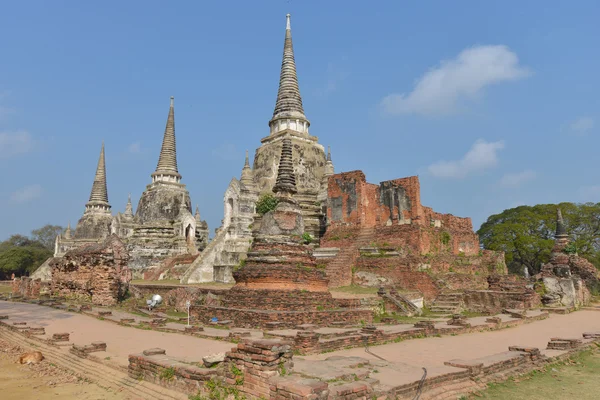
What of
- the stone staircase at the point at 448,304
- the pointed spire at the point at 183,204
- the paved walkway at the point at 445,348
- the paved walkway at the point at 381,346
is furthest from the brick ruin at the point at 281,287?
the pointed spire at the point at 183,204

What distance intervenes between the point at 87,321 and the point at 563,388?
1251cm

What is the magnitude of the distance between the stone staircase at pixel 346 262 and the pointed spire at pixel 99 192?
35073 mm

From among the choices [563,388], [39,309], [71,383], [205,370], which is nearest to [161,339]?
[71,383]

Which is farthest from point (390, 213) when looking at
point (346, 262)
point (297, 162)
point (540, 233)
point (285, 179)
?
point (540, 233)

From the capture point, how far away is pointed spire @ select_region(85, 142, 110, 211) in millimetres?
49062

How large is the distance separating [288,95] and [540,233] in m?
26.0

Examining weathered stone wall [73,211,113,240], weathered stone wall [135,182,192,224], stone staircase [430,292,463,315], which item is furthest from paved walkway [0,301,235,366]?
weathered stone wall [73,211,113,240]

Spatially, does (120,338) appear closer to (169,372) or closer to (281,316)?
(281,316)

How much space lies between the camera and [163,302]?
19.9 metres

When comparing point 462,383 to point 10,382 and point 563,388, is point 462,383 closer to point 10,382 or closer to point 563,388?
point 563,388

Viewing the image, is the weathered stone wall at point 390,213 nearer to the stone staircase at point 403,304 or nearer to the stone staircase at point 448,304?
the stone staircase at point 448,304

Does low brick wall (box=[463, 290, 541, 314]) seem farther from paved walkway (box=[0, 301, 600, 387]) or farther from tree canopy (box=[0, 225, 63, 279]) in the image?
tree canopy (box=[0, 225, 63, 279])

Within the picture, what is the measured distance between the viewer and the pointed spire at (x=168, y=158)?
139 ft

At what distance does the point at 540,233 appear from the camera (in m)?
42.2
